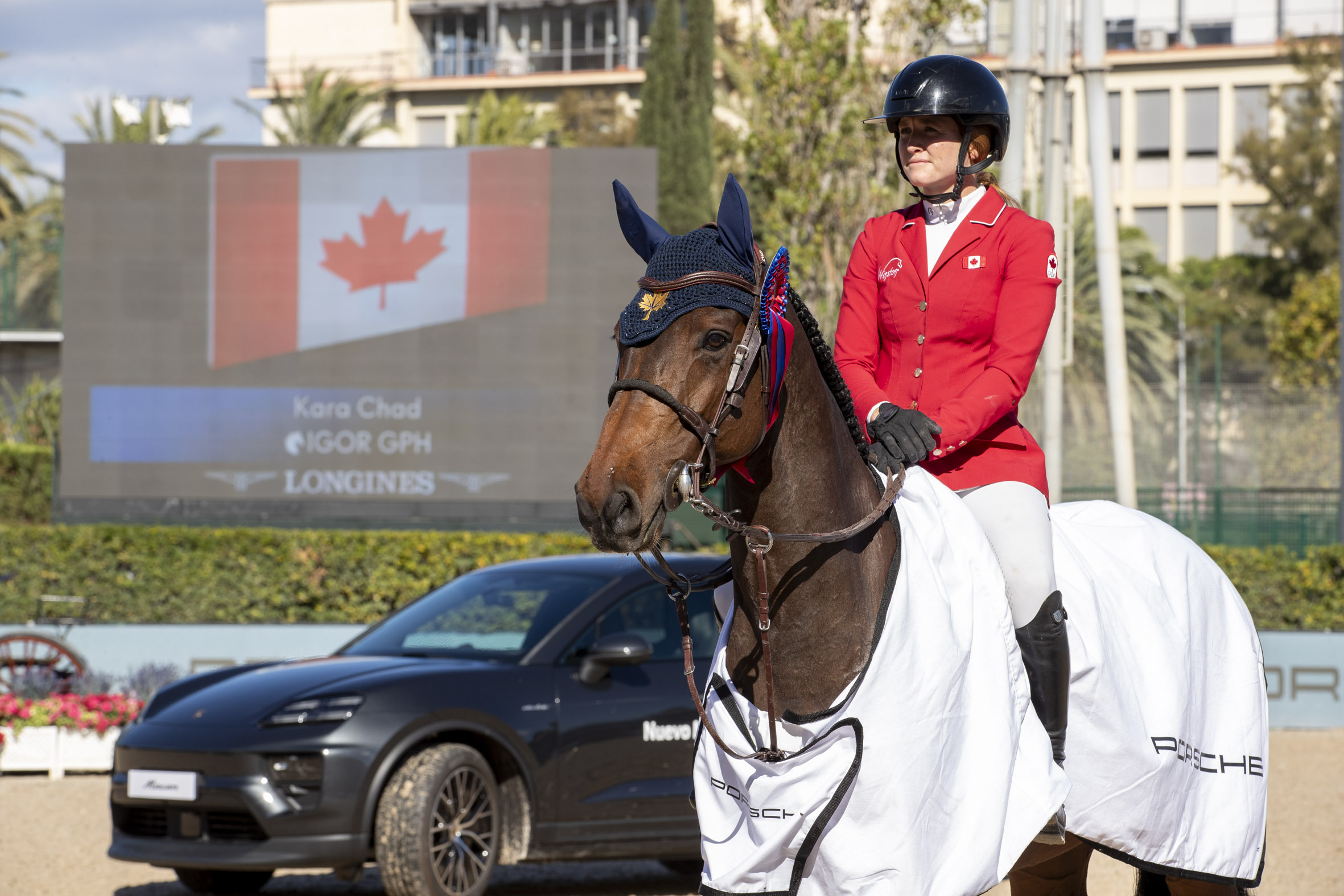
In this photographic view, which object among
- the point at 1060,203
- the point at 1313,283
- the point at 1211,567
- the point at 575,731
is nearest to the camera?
the point at 1211,567

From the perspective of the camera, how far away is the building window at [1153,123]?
190ft

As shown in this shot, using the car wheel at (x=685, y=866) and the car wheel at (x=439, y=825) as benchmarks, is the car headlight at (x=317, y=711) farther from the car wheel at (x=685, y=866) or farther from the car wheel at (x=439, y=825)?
the car wheel at (x=685, y=866)

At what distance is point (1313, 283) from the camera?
3741 centimetres

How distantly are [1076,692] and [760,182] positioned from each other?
12.8m

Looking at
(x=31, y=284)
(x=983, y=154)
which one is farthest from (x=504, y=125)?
(x=983, y=154)

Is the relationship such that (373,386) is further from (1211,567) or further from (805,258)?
(1211,567)

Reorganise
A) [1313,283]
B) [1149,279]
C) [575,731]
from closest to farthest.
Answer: [575,731]
[1149,279]
[1313,283]

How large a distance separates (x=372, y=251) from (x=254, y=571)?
5099 millimetres

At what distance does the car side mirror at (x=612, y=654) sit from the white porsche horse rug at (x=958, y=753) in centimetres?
338

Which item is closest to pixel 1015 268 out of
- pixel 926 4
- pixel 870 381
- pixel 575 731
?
pixel 870 381

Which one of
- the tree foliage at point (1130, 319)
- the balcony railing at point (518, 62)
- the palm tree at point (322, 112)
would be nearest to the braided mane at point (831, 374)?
the tree foliage at point (1130, 319)

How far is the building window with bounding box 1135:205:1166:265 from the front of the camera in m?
58.0

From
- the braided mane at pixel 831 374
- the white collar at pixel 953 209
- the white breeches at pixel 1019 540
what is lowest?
the white breeches at pixel 1019 540

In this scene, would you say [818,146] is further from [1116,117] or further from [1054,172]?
[1116,117]
